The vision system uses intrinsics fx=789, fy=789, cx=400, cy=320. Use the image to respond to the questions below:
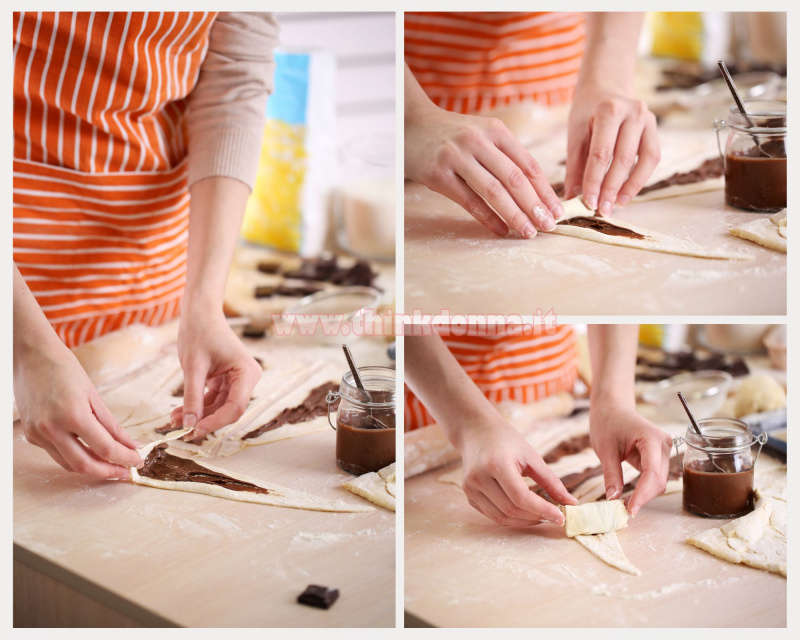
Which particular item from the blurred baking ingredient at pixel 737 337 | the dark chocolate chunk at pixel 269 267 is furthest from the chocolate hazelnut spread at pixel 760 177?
the dark chocolate chunk at pixel 269 267

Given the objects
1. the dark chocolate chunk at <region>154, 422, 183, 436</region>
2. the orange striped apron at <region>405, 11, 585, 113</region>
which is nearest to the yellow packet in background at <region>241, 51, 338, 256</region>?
the orange striped apron at <region>405, 11, 585, 113</region>

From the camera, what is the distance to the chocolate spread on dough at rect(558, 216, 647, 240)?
952 mm

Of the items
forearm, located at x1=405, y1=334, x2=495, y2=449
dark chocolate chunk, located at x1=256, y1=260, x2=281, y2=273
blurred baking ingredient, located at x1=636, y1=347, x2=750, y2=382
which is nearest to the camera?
forearm, located at x1=405, y1=334, x2=495, y2=449

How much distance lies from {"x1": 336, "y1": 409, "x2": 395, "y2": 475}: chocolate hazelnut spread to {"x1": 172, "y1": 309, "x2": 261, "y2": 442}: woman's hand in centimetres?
16

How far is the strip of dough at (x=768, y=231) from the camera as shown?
0.90 meters

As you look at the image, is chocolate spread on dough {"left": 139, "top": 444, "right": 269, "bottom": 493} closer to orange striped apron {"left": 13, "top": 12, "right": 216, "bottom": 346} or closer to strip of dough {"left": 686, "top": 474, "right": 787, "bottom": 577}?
orange striped apron {"left": 13, "top": 12, "right": 216, "bottom": 346}

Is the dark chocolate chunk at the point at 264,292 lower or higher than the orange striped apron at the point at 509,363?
higher

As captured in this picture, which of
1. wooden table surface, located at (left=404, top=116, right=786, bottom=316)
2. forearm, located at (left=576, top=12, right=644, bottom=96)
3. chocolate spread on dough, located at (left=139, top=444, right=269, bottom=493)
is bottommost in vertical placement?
chocolate spread on dough, located at (left=139, top=444, right=269, bottom=493)

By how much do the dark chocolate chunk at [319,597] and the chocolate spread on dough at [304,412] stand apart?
0.33m

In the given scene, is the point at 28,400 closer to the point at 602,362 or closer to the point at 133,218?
the point at 133,218

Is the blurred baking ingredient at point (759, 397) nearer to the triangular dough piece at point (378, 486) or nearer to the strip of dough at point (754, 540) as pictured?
the strip of dough at point (754, 540)

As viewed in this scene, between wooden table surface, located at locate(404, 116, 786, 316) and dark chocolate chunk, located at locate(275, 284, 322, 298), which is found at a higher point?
wooden table surface, located at locate(404, 116, 786, 316)

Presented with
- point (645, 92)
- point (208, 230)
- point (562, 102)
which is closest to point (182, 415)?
point (208, 230)

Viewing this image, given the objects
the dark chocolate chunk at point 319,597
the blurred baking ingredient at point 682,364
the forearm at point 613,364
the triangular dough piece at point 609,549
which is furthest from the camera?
the blurred baking ingredient at point 682,364
